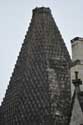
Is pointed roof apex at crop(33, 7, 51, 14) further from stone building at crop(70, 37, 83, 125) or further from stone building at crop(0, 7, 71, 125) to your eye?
stone building at crop(70, 37, 83, 125)

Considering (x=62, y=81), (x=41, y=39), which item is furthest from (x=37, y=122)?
(x=41, y=39)

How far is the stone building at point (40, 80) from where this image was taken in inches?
A: 1040

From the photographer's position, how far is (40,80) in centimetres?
2753

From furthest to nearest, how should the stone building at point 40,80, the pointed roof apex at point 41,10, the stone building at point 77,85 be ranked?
the pointed roof apex at point 41,10, the stone building at point 40,80, the stone building at point 77,85

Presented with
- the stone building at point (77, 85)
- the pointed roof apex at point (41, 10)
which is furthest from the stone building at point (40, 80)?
the stone building at point (77, 85)

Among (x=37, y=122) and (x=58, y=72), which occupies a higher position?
(x=58, y=72)

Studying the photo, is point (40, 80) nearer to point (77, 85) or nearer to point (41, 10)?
point (77, 85)

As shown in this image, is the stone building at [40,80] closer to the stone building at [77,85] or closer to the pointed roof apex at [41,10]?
the pointed roof apex at [41,10]

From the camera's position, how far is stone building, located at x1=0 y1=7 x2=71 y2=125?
26422mm

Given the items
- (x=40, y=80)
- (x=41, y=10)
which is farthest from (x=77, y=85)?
(x=41, y=10)

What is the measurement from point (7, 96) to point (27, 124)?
10.7ft

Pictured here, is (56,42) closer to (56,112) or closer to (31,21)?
(31,21)

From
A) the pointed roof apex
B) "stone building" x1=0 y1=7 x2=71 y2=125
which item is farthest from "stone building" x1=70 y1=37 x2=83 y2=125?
the pointed roof apex

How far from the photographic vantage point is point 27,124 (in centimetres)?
2630
